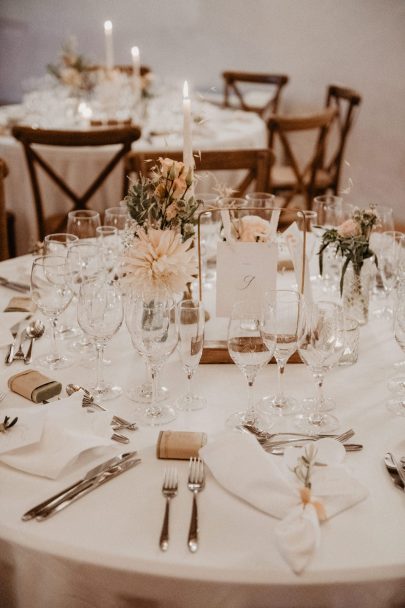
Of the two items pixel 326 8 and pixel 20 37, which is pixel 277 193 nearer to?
pixel 326 8

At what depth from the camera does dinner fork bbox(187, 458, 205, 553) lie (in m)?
1.02

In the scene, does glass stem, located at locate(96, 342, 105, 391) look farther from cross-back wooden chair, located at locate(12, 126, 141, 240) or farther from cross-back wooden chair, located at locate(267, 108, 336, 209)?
cross-back wooden chair, located at locate(267, 108, 336, 209)

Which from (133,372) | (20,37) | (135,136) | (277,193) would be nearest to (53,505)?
(133,372)

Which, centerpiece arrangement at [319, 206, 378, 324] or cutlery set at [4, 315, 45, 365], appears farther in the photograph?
centerpiece arrangement at [319, 206, 378, 324]

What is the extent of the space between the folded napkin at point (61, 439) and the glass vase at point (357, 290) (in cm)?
78

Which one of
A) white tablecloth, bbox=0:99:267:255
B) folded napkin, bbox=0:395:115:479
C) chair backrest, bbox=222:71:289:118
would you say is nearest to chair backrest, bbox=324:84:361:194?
chair backrest, bbox=222:71:289:118

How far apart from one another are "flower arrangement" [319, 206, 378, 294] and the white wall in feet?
12.8

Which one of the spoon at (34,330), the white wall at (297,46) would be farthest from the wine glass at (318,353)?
the white wall at (297,46)

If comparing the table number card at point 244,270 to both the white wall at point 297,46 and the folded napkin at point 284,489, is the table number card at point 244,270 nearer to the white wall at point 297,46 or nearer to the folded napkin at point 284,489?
the folded napkin at point 284,489

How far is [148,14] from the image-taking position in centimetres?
688

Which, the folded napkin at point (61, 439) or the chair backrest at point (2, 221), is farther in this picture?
the chair backrest at point (2, 221)

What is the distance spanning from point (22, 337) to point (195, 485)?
765mm

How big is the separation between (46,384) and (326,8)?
5.01 meters

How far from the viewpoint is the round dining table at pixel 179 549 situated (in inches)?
38.1
